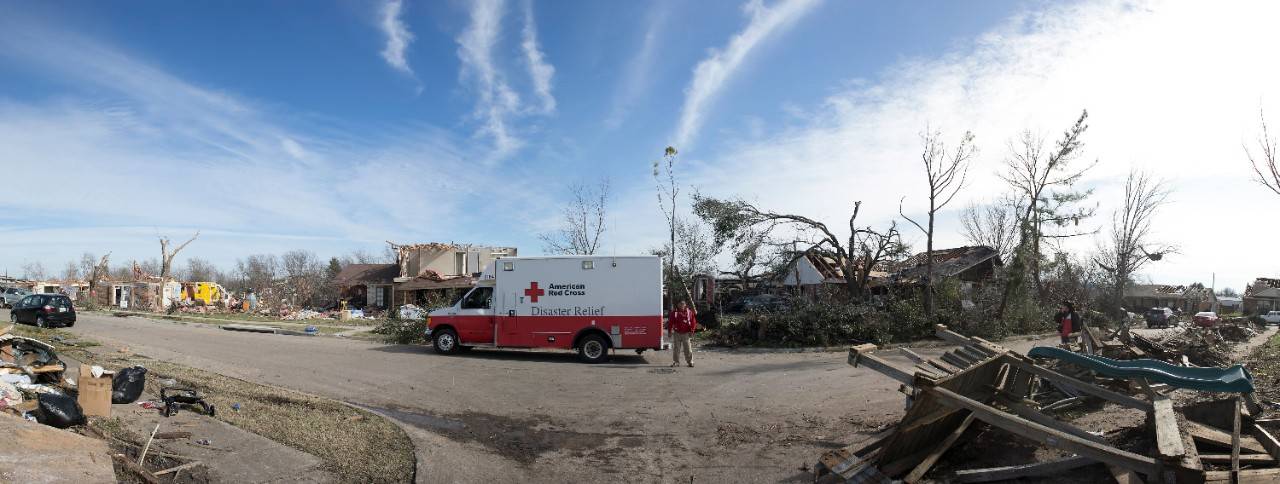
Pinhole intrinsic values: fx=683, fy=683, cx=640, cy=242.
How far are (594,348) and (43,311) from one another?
65.0 feet

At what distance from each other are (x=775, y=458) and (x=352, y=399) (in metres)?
6.58

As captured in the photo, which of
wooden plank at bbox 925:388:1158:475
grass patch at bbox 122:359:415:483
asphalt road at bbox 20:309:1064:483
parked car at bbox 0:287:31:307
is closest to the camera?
wooden plank at bbox 925:388:1158:475

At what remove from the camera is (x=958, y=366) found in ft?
23.2

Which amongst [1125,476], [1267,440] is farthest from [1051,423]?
[1267,440]

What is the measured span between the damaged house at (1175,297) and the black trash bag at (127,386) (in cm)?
5432

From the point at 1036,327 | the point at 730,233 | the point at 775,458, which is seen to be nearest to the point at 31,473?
the point at 775,458

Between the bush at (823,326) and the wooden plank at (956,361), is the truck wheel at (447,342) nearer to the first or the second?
the bush at (823,326)

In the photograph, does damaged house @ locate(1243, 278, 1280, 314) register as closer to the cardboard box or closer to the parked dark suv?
the cardboard box

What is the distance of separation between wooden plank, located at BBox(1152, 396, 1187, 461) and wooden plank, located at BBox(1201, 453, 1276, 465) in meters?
0.40

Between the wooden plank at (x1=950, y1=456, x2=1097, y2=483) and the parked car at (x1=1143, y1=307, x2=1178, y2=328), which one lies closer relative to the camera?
the wooden plank at (x1=950, y1=456, x2=1097, y2=483)

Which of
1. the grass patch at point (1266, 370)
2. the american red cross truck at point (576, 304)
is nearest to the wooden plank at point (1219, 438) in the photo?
the grass patch at point (1266, 370)

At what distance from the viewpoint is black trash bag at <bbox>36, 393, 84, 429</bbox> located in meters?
6.34

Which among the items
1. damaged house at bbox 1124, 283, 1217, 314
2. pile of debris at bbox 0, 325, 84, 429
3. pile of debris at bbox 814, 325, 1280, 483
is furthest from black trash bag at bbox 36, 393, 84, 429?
damaged house at bbox 1124, 283, 1217, 314

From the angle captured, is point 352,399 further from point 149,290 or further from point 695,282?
point 149,290
